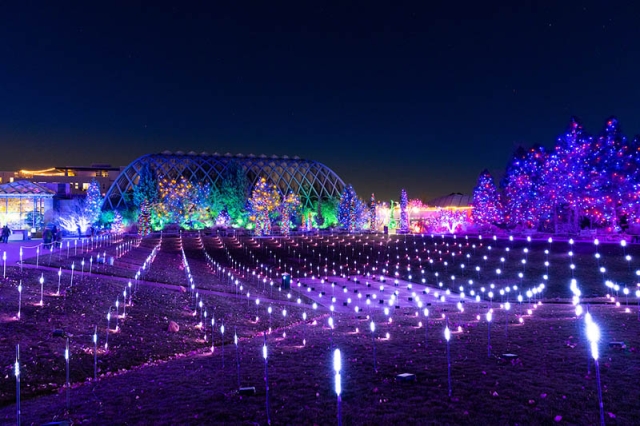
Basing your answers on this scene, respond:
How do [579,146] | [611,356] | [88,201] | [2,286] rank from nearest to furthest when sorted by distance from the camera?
[611,356]
[2,286]
[579,146]
[88,201]

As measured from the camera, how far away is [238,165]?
8119 cm

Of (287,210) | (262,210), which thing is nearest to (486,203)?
(287,210)

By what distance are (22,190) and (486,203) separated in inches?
2059

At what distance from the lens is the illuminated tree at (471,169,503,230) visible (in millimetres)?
54625

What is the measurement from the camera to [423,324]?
1392cm

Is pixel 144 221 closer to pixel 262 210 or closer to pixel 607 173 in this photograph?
pixel 262 210

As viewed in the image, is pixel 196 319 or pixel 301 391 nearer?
pixel 301 391

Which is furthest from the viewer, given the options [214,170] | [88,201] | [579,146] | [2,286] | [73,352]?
[214,170]

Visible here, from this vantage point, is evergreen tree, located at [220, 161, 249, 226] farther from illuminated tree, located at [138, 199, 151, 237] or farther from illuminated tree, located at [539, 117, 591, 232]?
illuminated tree, located at [539, 117, 591, 232]

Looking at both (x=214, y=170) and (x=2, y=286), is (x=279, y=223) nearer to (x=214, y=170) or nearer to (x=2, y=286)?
(x=214, y=170)

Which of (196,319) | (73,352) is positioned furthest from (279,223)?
(73,352)

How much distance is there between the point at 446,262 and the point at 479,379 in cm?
2524

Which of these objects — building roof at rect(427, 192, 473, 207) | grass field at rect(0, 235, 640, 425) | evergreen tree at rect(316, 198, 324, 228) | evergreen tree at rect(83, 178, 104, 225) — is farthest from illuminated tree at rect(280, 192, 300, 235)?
building roof at rect(427, 192, 473, 207)

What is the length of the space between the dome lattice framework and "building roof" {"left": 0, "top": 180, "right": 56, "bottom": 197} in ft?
70.6
